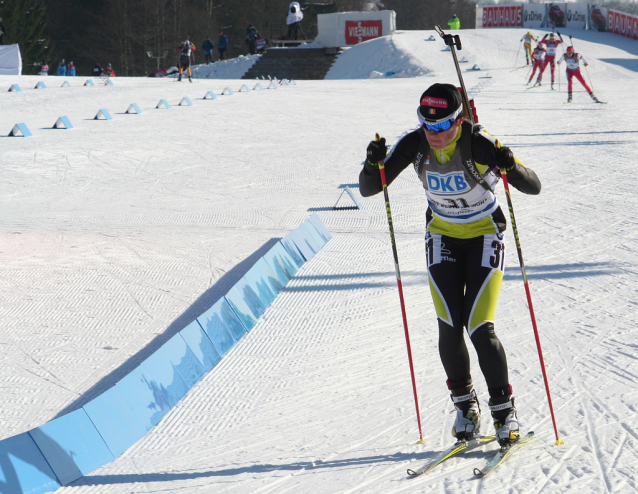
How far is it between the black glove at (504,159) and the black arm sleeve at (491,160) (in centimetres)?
2

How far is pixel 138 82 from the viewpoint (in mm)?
25047

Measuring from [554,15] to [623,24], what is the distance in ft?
11.9

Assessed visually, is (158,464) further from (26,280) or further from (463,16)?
(463,16)

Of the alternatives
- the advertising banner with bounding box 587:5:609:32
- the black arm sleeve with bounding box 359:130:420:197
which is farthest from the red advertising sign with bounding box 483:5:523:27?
the black arm sleeve with bounding box 359:130:420:197

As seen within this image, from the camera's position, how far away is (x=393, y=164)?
117 inches

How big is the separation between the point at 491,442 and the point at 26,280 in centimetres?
432

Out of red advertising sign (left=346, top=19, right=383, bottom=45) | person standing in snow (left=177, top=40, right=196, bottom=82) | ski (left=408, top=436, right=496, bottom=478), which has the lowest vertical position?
ski (left=408, top=436, right=496, bottom=478)

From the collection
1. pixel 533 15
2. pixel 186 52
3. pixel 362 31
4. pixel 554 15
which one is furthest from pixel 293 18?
pixel 186 52

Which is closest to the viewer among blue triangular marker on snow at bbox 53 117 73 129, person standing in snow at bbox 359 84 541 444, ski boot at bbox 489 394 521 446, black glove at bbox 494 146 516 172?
black glove at bbox 494 146 516 172

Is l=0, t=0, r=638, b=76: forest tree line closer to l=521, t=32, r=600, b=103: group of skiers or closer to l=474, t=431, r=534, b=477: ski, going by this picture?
l=521, t=32, r=600, b=103: group of skiers

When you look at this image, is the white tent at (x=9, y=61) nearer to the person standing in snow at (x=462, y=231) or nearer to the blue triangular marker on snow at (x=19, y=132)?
the blue triangular marker on snow at (x=19, y=132)

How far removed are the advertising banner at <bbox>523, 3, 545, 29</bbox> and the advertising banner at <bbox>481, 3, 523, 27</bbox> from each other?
0.90ft

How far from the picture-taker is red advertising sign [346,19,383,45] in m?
35.3

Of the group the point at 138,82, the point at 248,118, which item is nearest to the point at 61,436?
the point at 248,118
